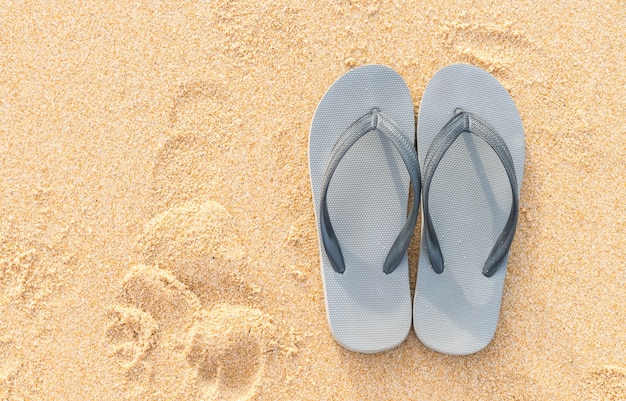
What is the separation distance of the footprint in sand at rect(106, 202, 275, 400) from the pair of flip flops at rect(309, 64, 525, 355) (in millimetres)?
232

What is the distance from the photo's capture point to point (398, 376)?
135cm

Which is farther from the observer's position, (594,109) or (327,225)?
(594,109)

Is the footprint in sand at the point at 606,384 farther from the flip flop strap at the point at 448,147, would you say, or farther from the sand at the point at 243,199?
the flip flop strap at the point at 448,147

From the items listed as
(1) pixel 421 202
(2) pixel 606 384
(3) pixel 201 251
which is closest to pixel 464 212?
(1) pixel 421 202

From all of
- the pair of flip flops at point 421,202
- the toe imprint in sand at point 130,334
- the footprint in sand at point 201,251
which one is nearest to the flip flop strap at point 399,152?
the pair of flip flops at point 421,202

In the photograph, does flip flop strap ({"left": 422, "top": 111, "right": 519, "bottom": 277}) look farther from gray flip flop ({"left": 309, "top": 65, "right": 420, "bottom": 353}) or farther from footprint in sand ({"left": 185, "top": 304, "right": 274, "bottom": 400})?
footprint in sand ({"left": 185, "top": 304, "right": 274, "bottom": 400})

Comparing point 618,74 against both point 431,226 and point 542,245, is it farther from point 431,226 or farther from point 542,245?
point 431,226

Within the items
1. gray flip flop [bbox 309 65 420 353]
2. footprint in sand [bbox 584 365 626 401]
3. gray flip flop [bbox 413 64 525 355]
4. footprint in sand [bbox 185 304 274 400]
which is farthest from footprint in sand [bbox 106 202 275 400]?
footprint in sand [bbox 584 365 626 401]

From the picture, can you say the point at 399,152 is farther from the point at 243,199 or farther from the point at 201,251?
the point at 201,251

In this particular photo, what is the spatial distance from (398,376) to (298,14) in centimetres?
95

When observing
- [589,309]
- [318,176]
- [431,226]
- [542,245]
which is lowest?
[589,309]

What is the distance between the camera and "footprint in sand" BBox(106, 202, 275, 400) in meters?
→ 1.32

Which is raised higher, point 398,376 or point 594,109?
point 594,109

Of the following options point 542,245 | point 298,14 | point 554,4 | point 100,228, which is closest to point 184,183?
point 100,228
